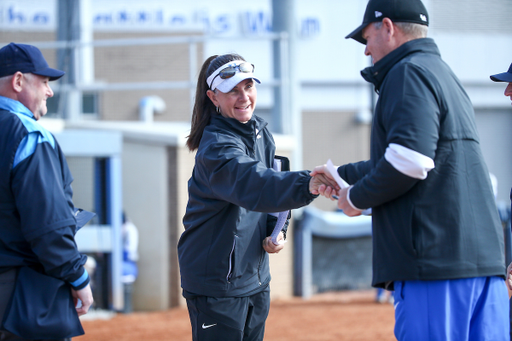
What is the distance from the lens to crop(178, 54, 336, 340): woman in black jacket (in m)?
2.62

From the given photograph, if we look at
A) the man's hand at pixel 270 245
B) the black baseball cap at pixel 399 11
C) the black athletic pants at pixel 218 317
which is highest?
the black baseball cap at pixel 399 11

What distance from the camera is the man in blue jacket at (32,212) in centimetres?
259

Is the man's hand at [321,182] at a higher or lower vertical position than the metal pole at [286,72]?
lower

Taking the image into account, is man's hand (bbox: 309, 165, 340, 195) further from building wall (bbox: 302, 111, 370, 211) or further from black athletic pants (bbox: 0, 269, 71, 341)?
building wall (bbox: 302, 111, 370, 211)

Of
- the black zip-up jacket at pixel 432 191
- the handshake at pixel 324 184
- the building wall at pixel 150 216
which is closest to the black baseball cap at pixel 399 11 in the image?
the black zip-up jacket at pixel 432 191

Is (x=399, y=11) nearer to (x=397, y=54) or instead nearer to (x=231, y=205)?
(x=397, y=54)

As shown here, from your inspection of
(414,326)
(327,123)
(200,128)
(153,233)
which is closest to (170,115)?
(327,123)

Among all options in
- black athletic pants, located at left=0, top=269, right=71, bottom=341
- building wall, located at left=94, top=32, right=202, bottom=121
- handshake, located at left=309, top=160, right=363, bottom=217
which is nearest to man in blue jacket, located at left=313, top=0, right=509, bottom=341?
handshake, located at left=309, top=160, right=363, bottom=217

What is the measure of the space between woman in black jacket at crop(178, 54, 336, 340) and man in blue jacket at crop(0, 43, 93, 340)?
1.98 ft

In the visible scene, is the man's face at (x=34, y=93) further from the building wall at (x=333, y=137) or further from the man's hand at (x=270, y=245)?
the building wall at (x=333, y=137)

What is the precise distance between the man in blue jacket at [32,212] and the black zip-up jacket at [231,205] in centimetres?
60

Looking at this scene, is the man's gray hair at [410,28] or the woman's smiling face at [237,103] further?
the woman's smiling face at [237,103]

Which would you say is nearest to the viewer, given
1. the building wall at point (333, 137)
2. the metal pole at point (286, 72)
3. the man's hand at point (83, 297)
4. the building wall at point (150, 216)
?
the man's hand at point (83, 297)

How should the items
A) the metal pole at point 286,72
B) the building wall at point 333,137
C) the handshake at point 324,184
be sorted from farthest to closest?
the building wall at point 333,137 → the metal pole at point 286,72 → the handshake at point 324,184
